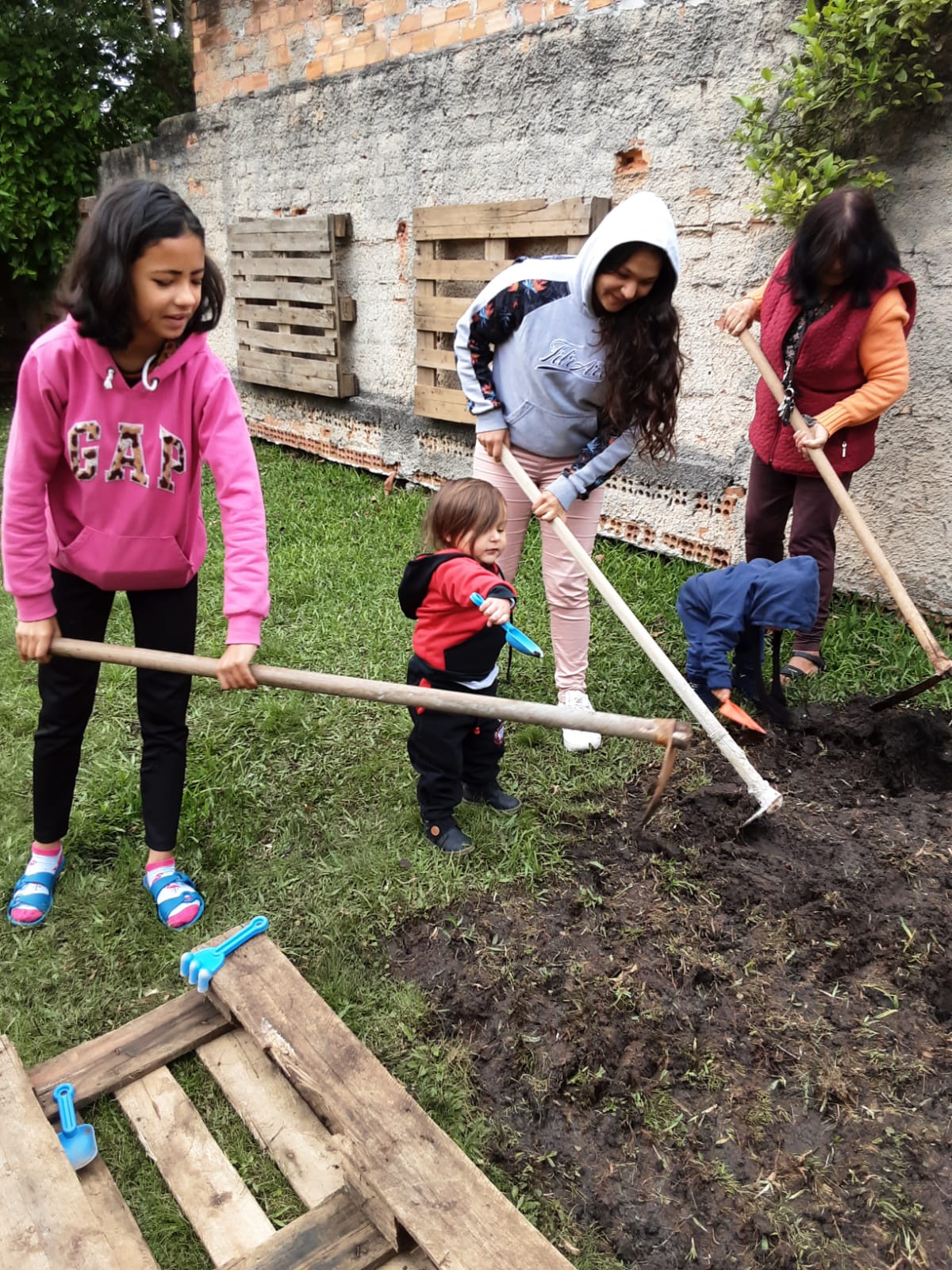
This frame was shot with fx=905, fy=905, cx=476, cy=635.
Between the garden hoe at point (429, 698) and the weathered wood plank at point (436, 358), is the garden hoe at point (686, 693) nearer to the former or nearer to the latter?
the garden hoe at point (429, 698)

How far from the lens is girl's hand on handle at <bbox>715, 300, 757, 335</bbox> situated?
12.2 ft

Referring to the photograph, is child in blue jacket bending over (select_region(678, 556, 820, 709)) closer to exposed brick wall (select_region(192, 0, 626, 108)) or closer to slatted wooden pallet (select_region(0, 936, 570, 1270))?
slatted wooden pallet (select_region(0, 936, 570, 1270))

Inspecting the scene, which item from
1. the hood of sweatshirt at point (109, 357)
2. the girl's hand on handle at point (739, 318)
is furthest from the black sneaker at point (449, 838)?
the girl's hand on handle at point (739, 318)

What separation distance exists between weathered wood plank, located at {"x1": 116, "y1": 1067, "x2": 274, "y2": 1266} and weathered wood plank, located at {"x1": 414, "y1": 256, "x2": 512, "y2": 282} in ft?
15.7

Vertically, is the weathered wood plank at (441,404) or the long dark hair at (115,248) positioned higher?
the long dark hair at (115,248)

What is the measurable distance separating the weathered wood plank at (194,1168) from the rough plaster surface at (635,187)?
12.3 ft

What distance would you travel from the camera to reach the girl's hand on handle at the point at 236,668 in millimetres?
2211

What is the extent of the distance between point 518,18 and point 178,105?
9765 mm

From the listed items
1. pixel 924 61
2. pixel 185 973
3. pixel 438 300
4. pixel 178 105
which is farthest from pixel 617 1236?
pixel 178 105

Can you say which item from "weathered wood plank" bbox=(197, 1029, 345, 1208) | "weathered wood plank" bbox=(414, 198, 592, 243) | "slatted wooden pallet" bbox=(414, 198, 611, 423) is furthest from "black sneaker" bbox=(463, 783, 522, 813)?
"weathered wood plank" bbox=(414, 198, 592, 243)

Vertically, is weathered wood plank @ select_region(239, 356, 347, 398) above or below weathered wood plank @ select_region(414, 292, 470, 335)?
below

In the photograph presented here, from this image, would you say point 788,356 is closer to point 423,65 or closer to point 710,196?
point 710,196

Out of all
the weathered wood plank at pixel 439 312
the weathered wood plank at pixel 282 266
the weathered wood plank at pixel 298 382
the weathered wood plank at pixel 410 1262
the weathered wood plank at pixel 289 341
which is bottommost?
the weathered wood plank at pixel 410 1262

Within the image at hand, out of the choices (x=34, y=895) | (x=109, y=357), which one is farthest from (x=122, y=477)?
(x=34, y=895)
